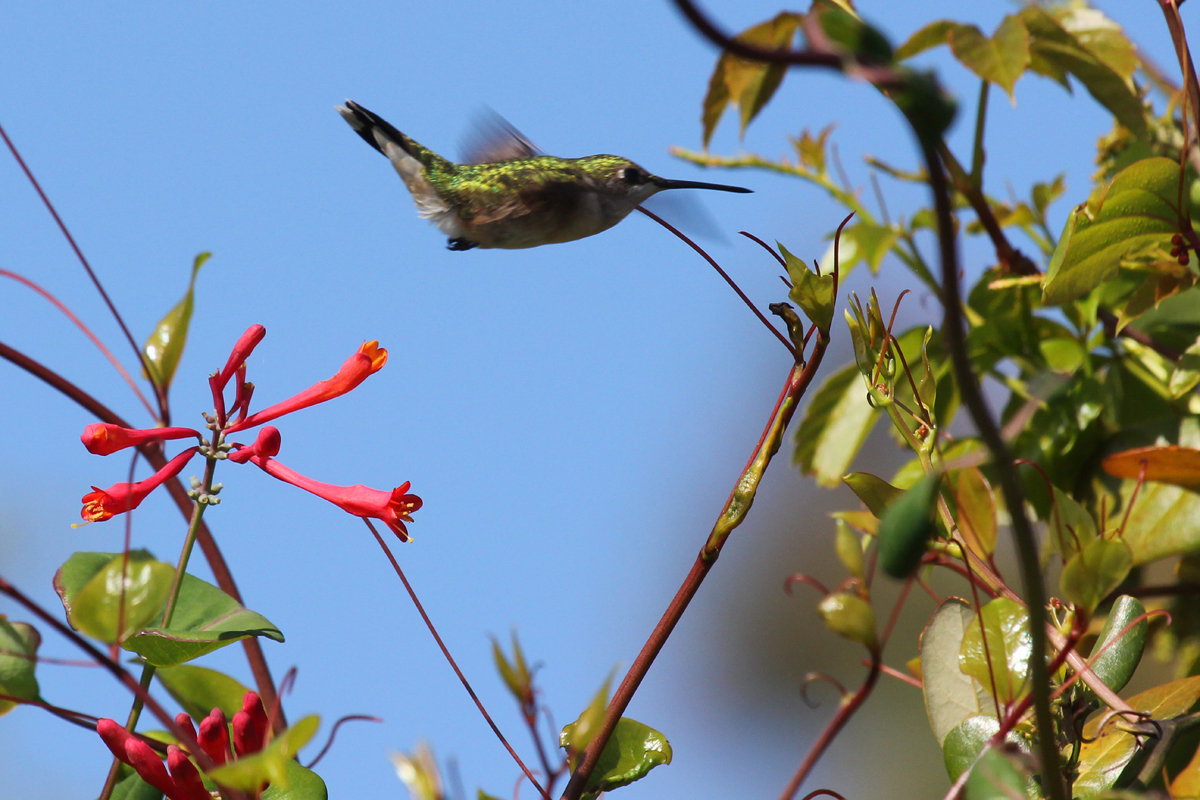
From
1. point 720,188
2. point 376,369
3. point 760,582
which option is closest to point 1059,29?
point 720,188

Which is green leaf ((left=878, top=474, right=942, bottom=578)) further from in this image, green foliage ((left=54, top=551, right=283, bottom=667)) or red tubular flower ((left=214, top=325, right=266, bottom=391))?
red tubular flower ((left=214, top=325, right=266, bottom=391))

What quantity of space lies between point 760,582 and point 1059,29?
328cm

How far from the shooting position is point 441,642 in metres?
0.63

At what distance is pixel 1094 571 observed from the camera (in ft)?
1.73

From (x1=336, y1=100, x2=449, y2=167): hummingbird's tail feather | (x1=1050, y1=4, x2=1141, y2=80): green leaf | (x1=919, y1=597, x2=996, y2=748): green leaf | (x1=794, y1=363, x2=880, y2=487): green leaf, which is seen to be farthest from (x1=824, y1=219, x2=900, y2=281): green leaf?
(x1=336, y1=100, x2=449, y2=167): hummingbird's tail feather

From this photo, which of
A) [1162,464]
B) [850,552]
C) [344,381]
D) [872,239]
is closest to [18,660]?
[344,381]

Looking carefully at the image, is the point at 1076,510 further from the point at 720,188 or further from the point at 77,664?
the point at 720,188

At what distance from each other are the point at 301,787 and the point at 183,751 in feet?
0.25

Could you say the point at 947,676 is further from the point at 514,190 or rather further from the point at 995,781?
the point at 514,190

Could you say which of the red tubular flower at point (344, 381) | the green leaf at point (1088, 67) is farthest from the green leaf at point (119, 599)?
the green leaf at point (1088, 67)

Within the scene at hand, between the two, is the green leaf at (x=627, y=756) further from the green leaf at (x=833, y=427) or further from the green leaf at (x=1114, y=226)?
the green leaf at (x=833, y=427)

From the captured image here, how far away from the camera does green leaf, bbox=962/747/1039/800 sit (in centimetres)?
40

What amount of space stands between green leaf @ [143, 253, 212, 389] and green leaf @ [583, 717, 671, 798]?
1.51 ft

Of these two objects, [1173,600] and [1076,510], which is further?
[1173,600]
